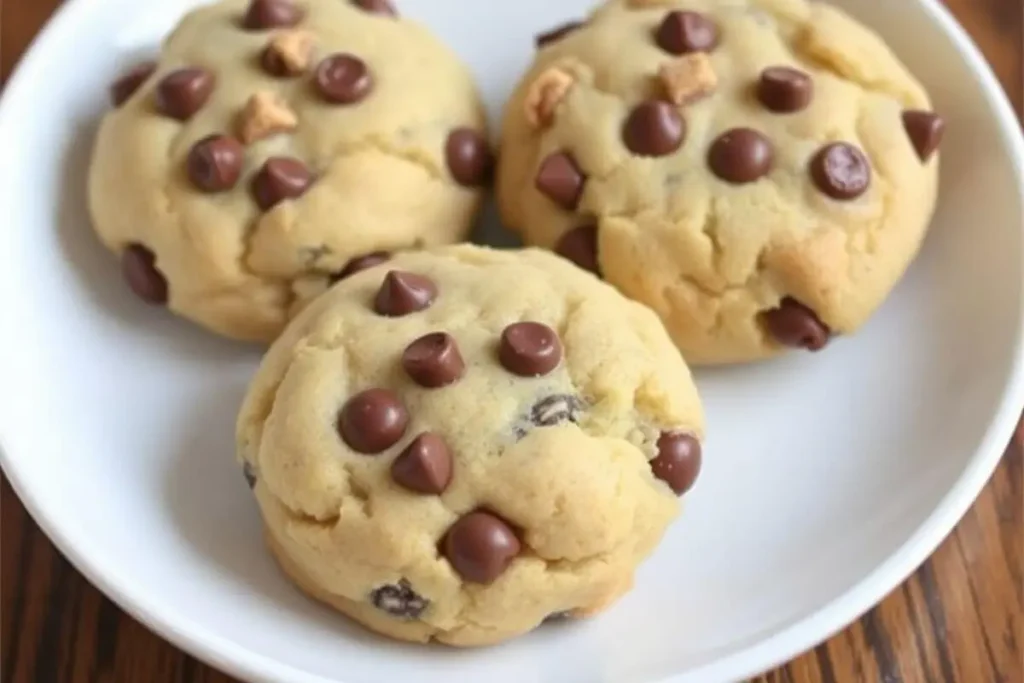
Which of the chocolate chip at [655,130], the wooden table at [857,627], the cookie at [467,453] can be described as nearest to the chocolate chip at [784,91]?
the chocolate chip at [655,130]

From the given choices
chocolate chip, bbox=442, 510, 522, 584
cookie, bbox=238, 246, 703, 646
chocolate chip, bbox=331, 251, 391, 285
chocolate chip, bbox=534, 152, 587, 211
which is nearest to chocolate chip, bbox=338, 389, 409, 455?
cookie, bbox=238, 246, 703, 646

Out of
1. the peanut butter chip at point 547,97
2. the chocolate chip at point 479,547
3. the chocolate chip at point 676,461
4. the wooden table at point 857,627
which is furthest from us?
the peanut butter chip at point 547,97

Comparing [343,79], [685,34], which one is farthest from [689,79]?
[343,79]

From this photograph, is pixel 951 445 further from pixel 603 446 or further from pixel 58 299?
pixel 58 299

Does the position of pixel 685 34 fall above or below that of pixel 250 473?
above

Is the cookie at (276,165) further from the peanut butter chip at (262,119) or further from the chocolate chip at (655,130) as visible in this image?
the chocolate chip at (655,130)

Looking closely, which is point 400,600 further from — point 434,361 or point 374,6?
point 374,6

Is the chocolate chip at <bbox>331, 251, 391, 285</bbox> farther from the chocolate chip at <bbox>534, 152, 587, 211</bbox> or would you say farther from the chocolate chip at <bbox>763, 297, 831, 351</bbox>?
the chocolate chip at <bbox>763, 297, 831, 351</bbox>
